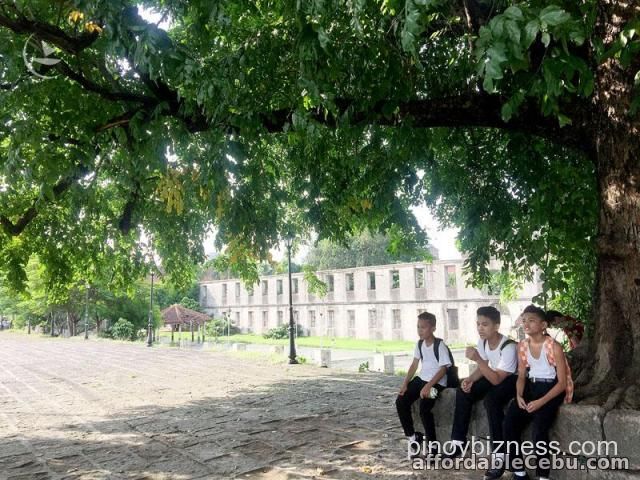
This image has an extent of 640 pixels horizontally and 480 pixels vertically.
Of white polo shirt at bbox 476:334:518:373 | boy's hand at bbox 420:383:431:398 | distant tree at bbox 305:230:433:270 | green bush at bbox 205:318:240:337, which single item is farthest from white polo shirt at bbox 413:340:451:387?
distant tree at bbox 305:230:433:270

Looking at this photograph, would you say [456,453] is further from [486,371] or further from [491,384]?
A: [486,371]

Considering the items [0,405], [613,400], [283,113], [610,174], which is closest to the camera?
[613,400]

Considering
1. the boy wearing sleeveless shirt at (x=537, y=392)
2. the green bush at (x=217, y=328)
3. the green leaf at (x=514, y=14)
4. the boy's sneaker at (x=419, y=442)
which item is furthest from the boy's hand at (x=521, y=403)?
the green bush at (x=217, y=328)

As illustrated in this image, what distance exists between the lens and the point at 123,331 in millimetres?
38844

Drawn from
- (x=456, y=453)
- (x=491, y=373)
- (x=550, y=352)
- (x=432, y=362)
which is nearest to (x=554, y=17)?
(x=550, y=352)

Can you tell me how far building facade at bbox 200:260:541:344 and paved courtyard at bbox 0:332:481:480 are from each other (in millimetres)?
21039

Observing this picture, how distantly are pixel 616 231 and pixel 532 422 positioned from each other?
192 centimetres

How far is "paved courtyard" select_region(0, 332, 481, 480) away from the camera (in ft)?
19.1

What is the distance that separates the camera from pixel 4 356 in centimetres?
2509

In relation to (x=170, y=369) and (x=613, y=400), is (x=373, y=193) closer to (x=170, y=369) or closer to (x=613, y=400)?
(x=613, y=400)

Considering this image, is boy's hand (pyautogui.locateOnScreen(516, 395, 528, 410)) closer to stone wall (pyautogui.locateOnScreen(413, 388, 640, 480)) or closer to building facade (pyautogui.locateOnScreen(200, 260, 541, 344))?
stone wall (pyautogui.locateOnScreen(413, 388, 640, 480))

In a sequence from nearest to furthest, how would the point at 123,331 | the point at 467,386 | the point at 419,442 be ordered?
the point at 467,386 < the point at 419,442 < the point at 123,331

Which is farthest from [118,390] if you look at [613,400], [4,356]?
[4,356]

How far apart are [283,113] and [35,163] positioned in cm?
296
